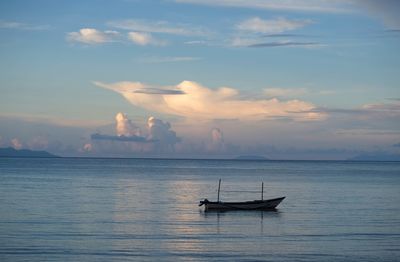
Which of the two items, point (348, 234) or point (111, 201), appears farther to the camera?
point (111, 201)

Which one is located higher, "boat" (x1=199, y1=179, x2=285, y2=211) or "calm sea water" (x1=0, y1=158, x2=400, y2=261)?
"boat" (x1=199, y1=179, x2=285, y2=211)

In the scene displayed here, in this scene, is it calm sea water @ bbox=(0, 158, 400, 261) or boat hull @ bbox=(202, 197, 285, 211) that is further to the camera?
boat hull @ bbox=(202, 197, 285, 211)

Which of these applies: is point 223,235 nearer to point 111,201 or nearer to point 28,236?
point 28,236

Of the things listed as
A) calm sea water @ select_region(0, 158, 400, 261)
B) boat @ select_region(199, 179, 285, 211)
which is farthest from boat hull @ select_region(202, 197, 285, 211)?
calm sea water @ select_region(0, 158, 400, 261)

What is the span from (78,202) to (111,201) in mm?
3366

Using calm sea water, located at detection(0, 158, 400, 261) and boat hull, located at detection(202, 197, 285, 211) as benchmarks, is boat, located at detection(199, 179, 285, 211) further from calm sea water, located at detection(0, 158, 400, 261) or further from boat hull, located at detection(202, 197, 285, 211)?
calm sea water, located at detection(0, 158, 400, 261)

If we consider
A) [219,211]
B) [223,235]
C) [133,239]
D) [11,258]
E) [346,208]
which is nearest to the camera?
[11,258]

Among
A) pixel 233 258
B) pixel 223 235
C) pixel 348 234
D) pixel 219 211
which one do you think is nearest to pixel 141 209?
pixel 219 211

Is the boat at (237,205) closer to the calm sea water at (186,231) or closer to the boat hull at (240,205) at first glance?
the boat hull at (240,205)

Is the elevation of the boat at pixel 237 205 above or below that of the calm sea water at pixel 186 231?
above

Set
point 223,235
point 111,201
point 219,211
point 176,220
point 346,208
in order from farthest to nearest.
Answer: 1. point 111,201
2. point 346,208
3. point 219,211
4. point 176,220
5. point 223,235

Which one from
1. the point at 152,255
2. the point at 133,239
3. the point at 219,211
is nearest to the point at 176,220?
the point at 219,211

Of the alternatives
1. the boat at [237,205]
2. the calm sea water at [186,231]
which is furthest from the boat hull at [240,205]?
the calm sea water at [186,231]

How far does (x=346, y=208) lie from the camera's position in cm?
5681
